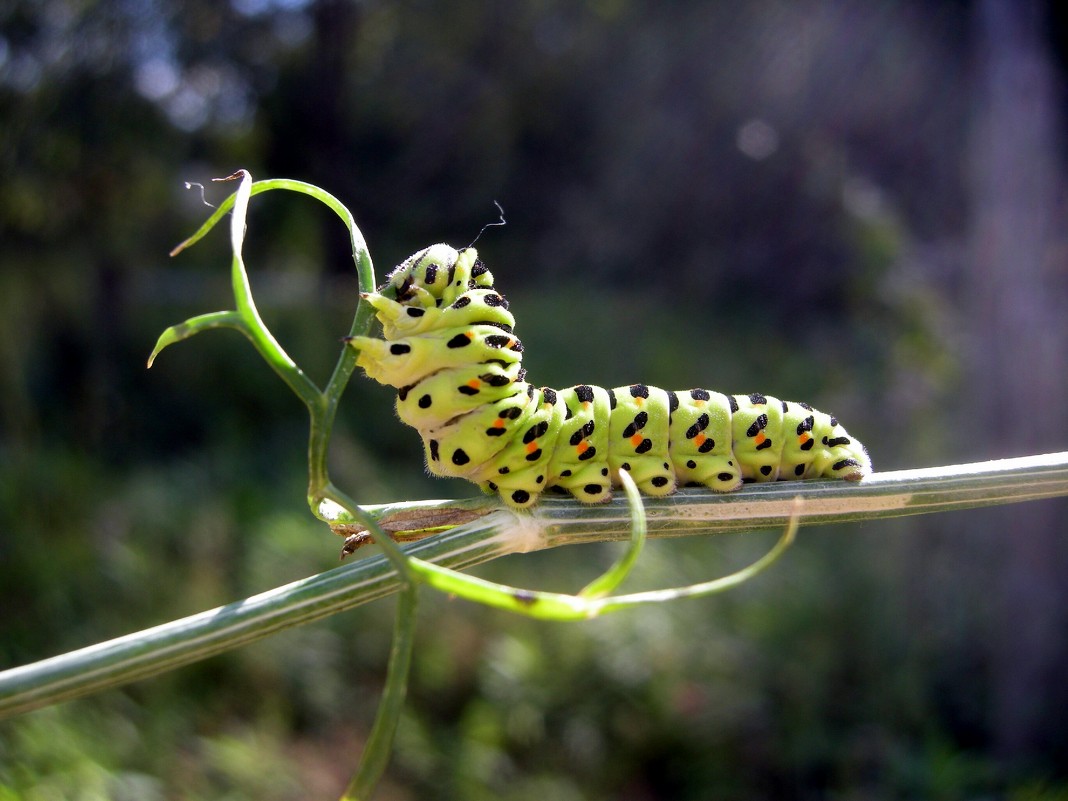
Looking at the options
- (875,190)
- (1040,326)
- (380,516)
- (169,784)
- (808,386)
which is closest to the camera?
(380,516)

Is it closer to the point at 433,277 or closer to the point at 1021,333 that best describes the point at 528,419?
the point at 433,277

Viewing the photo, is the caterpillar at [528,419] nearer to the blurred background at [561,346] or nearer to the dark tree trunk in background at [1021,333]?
the blurred background at [561,346]

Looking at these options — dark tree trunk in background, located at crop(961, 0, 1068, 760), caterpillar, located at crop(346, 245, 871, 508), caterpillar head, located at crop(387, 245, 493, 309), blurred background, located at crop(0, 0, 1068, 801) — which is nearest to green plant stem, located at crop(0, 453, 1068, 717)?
caterpillar, located at crop(346, 245, 871, 508)

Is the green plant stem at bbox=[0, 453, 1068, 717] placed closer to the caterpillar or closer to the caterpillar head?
A: the caterpillar

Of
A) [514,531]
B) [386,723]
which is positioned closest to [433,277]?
[514,531]

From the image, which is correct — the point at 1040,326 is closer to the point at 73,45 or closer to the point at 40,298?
the point at 73,45

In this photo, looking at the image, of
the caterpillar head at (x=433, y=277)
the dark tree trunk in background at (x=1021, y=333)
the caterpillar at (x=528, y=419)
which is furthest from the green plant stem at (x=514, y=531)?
the dark tree trunk in background at (x=1021, y=333)

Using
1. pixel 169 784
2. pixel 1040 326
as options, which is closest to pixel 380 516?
pixel 169 784
